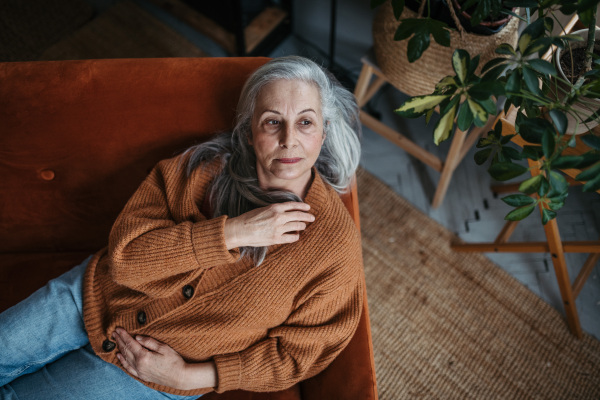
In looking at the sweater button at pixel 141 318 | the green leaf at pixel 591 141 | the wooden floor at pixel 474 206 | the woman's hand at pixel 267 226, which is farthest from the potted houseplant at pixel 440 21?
the sweater button at pixel 141 318

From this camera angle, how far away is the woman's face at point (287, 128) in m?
1.09

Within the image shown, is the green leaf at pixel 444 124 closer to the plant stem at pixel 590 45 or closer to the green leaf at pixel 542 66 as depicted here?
the green leaf at pixel 542 66

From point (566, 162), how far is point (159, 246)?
0.92m

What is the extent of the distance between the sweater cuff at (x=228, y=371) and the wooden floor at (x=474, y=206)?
46.5 inches

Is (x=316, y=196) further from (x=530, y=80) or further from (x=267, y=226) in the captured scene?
(x=530, y=80)

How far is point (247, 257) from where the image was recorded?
1.17 metres

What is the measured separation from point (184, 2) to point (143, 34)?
287 millimetres

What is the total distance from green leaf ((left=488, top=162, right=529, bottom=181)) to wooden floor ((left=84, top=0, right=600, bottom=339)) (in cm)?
111

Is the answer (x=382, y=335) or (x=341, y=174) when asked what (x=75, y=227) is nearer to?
(x=341, y=174)

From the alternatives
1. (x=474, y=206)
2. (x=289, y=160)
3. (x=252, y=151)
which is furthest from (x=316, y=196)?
(x=474, y=206)

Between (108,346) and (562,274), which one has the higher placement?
(108,346)

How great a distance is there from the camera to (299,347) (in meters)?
1.12

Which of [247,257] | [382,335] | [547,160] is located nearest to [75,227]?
[247,257]

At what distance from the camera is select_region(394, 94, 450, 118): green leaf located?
873 millimetres
